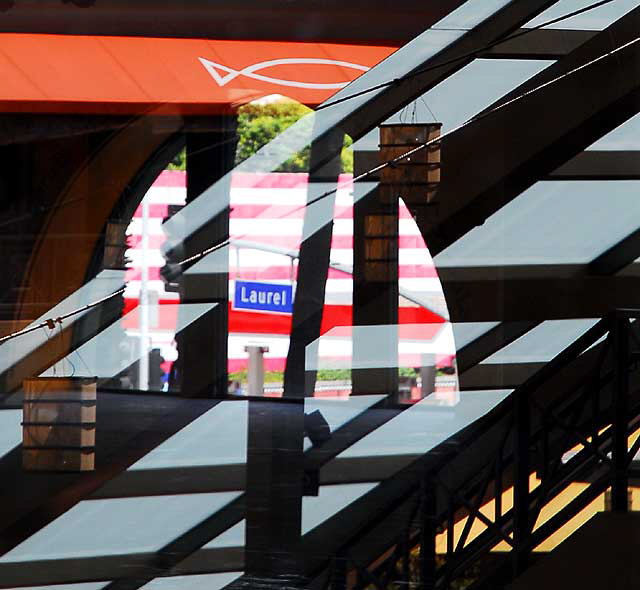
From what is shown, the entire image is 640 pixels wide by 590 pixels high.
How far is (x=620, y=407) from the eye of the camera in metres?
2.02

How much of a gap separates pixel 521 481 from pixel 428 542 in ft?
1.33

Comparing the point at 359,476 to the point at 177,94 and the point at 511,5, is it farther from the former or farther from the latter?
the point at 511,5

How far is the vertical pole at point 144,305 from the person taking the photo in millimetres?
2902

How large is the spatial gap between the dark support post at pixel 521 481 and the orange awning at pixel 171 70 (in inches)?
46.3

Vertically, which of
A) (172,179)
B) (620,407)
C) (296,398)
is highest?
(172,179)

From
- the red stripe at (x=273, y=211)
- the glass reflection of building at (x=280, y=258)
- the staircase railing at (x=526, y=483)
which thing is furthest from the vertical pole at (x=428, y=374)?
the staircase railing at (x=526, y=483)

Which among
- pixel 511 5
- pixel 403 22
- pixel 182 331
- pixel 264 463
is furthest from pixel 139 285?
pixel 511 5

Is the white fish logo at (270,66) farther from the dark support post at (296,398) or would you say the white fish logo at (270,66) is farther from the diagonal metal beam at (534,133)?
the diagonal metal beam at (534,133)

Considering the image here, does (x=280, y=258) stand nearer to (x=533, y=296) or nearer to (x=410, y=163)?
(x=410, y=163)

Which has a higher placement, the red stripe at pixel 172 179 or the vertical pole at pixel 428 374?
the red stripe at pixel 172 179

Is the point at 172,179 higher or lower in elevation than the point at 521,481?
higher

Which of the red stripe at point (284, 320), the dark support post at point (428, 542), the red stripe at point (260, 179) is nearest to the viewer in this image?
the dark support post at point (428, 542)

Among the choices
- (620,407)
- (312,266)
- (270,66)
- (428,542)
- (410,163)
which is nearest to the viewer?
(620,407)

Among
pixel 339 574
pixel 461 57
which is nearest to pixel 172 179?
pixel 461 57
